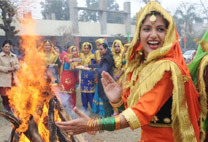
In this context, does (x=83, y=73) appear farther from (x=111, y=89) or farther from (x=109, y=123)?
(x=109, y=123)

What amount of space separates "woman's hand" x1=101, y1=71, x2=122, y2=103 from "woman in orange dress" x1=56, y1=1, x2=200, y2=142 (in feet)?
0.48

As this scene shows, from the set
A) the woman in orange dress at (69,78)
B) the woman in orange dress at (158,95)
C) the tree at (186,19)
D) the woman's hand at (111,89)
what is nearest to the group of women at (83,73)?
the woman in orange dress at (69,78)

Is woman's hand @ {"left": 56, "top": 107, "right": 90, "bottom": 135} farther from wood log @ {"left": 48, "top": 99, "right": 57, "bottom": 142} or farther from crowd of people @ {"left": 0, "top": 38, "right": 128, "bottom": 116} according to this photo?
crowd of people @ {"left": 0, "top": 38, "right": 128, "bottom": 116}

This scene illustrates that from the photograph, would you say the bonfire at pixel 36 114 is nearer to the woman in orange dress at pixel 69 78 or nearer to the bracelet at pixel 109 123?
the bracelet at pixel 109 123

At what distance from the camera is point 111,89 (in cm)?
212

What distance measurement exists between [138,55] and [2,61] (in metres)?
5.04

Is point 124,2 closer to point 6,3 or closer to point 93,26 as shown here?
point 93,26

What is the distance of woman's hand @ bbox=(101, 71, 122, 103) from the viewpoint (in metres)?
2.08

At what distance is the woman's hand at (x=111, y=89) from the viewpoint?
2084 mm

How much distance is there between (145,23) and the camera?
70.5 inches

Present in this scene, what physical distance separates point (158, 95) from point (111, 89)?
2.28 ft

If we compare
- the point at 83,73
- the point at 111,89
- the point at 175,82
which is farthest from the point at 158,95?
the point at 83,73

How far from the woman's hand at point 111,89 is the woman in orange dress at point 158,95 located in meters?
0.15

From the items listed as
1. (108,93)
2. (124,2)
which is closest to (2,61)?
(108,93)
